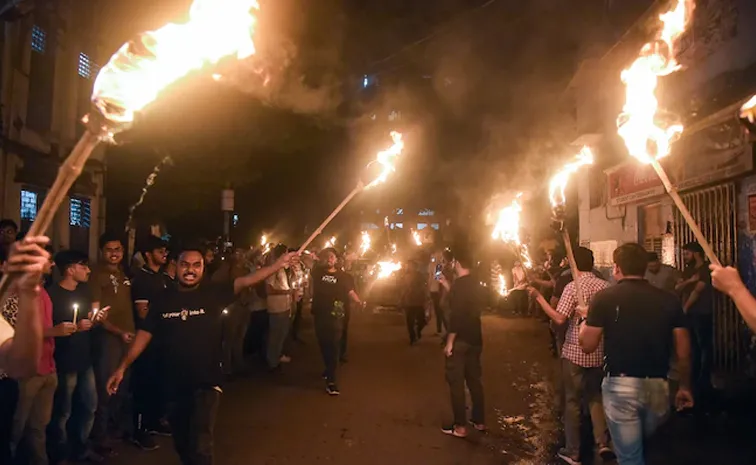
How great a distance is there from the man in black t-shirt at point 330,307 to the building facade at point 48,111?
5.53 metres

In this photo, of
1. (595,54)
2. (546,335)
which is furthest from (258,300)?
(595,54)

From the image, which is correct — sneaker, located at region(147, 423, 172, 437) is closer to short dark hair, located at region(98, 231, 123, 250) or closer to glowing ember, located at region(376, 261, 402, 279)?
short dark hair, located at region(98, 231, 123, 250)

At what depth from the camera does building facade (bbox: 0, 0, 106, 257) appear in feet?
37.5

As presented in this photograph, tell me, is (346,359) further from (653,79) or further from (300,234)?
(300,234)

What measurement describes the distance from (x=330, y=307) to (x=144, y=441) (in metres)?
3.47

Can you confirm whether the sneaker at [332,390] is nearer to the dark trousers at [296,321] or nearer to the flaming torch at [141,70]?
the dark trousers at [296,321]

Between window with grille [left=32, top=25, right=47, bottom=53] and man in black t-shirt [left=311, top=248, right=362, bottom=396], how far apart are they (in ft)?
26.7

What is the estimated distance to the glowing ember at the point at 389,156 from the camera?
A: 6.73 meters

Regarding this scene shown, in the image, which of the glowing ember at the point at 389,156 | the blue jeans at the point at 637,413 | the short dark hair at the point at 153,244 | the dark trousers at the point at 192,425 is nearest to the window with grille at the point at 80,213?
the short dark hair at the point at 153,244

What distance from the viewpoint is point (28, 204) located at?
41.4ft

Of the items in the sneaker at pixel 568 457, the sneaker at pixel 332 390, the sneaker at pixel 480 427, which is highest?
the sneaker at pixel 332 390

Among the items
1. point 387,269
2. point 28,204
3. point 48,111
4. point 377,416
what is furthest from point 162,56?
point 387,269

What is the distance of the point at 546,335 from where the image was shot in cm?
1538

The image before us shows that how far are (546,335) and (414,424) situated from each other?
874 centimetres
